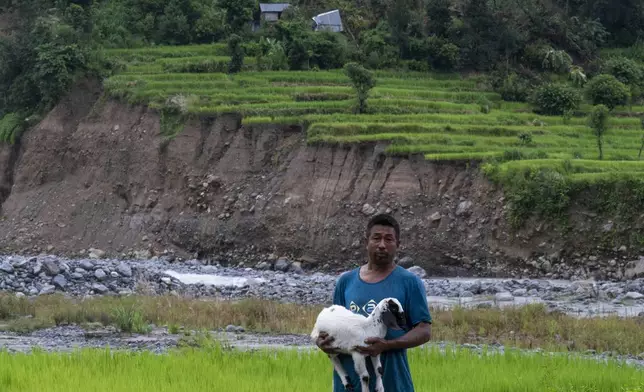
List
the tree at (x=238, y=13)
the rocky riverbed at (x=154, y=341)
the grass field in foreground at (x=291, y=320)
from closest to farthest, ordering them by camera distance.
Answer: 1. the rocky riverbed at (x=154, y=341)
2. the grass field in foreground at (x=291, y=320)
3. the tree at (x=238, y=13)

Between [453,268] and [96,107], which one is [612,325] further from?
[96,107]

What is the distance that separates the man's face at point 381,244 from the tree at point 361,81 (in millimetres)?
35839

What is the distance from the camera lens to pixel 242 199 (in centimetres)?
4478


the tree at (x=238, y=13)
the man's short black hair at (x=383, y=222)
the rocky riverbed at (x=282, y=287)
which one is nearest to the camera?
the man's short black hair at (x=383, y=222)

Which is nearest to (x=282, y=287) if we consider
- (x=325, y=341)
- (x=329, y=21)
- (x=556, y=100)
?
(x=556, y=100)

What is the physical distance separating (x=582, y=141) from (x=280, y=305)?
71.7 feet

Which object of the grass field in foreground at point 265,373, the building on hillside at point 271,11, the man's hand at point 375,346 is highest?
the building on hillside at point 271,11

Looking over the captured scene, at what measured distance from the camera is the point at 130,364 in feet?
49.8

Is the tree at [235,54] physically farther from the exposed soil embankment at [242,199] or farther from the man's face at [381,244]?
the man's face at [381,244]

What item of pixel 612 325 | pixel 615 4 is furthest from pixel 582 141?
pixel 612 325

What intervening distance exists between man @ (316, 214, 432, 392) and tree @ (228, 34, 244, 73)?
141 feet

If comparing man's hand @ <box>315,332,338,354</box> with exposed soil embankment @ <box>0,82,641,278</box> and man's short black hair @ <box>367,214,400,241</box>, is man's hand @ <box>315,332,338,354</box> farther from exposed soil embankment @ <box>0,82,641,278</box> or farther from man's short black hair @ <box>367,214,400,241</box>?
exposed soil embankment @ <box>0,82,641,278</box>

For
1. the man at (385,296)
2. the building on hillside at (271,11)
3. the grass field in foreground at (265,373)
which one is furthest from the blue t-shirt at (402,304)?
the building on hillside at (271,11)

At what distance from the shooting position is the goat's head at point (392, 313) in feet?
33.3
